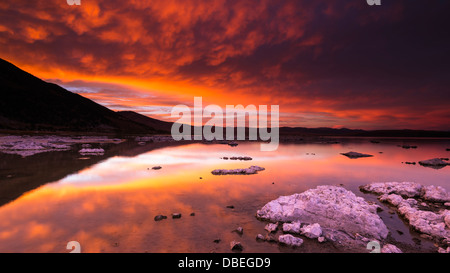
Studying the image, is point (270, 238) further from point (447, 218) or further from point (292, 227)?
point (447, 218)

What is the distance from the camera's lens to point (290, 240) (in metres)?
7.93

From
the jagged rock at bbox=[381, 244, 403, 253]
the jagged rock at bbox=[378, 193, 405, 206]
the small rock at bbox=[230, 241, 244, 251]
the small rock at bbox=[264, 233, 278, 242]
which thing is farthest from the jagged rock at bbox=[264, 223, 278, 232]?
the jagged rock at bbox=[378, 193, 405, 206]

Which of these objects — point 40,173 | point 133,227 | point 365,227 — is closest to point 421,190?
point 365,227

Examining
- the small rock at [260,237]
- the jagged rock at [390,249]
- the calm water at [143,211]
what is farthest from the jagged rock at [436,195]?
the small rock at [260,237]

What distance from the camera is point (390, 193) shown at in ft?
47.1

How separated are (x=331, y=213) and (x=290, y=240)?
10.1 feet

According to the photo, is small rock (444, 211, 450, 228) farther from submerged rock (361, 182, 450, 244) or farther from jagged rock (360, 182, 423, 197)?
jagged rock (360, 182, 423, 197)

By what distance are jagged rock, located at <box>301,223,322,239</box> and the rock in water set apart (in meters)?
0.80

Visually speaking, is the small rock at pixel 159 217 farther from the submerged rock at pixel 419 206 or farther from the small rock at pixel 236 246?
the submerged rock at pixel 419 206

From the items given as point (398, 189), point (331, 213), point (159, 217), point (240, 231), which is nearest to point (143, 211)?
point (159, 217)

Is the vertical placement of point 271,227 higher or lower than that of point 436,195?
lower

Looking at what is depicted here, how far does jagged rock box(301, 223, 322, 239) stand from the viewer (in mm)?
8320
